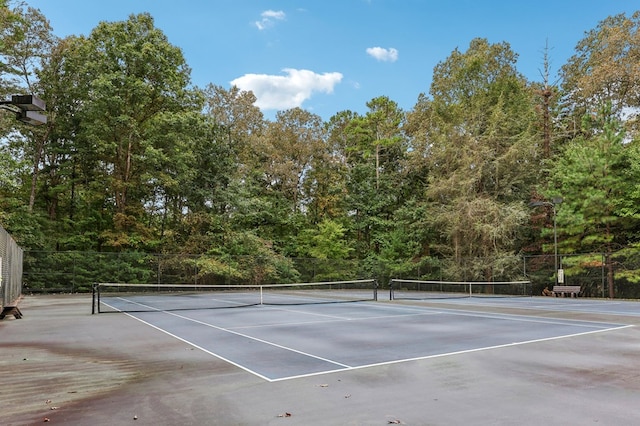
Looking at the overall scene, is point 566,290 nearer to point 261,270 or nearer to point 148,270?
point 261,270

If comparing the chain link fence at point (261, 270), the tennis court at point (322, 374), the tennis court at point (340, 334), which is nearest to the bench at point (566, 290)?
the chain link fence at point (261, 270)

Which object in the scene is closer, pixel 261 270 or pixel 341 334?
pixel 341 334

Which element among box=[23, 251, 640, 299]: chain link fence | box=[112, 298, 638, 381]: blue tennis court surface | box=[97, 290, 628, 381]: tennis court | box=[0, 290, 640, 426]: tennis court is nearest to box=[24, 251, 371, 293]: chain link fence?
box=[23, 251, 640, 299]: chain link fence

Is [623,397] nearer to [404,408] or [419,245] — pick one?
[404,408]

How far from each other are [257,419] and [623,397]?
3735mm

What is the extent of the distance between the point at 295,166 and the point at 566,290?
25.1 m

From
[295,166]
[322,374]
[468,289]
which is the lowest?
[468,289]

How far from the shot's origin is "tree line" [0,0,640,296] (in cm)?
2677

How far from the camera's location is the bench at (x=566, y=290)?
22859mm

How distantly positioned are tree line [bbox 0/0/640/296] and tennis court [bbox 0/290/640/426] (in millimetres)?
18207

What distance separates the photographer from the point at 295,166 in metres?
41.5

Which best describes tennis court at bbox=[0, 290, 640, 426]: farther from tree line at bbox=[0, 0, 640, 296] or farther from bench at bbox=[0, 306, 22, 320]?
tree line at bbox=[0, 0, 640, 296]

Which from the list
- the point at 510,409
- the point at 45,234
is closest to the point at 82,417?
the point at 510,409

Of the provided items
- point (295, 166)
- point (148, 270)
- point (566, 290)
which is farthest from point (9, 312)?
point (295, 166)
